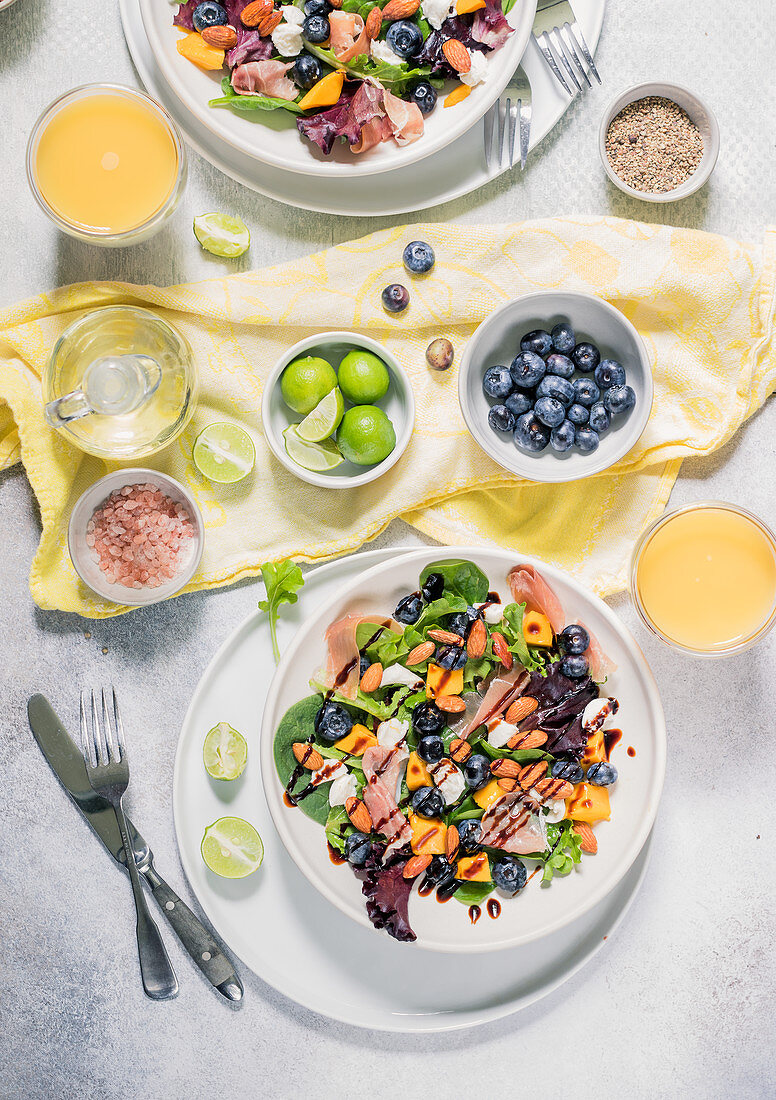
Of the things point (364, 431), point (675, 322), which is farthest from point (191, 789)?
point (675, 322)

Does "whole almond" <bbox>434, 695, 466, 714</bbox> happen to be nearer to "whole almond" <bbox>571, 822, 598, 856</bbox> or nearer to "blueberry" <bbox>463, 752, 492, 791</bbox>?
"blueberry" <bbox>463, 752, 492, 791</bbox>

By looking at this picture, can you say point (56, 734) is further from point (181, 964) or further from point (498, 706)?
point (498, 706)

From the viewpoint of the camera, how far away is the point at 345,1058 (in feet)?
5.09

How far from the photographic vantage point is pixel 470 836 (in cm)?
134

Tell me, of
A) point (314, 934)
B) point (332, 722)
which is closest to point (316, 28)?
point (332, 722)

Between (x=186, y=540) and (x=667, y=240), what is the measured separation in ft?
3.37

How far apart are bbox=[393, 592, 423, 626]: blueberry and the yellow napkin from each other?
174 millimetres

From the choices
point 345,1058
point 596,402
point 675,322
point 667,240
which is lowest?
point 345,1058

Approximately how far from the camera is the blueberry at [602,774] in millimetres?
1356

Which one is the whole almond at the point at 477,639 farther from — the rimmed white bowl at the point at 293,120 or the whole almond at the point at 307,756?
the rimmed white bowl at the point at 293,120

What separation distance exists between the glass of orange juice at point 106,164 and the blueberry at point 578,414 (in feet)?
2.54

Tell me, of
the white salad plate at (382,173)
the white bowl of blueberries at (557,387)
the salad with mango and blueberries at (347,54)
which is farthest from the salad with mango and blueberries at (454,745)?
the salad with mango and blueberries at (347,54)

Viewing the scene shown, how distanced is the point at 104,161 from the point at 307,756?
1.07 metres

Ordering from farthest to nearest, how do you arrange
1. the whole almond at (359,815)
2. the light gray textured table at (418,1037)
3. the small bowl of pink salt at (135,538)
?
the light gray textured table at (418,1037) → the small bowl of pink salt at (135,538) → the whole almond at (359,815)
